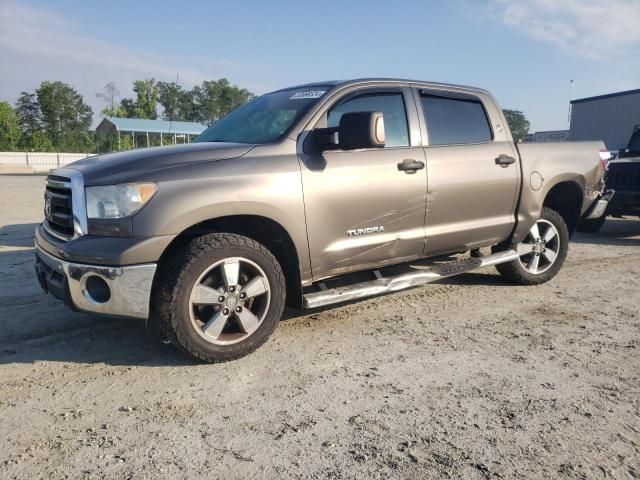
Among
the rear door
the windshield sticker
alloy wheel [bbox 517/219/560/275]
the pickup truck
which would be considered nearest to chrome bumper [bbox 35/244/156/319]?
the pickup truck

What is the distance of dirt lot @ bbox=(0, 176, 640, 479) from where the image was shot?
2363 millimetres

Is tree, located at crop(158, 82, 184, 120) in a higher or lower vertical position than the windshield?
higher

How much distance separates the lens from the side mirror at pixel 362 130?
356 centimetres

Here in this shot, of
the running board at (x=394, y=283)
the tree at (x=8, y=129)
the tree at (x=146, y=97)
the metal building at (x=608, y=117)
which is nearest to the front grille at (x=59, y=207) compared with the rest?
the running board at (x=394, y=283)

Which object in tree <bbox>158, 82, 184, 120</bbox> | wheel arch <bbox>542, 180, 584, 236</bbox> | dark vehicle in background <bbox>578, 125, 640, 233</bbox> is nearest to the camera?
wheel arch <bbox>542, 180, 584, 236</bbox>

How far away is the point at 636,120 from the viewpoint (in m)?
33.1

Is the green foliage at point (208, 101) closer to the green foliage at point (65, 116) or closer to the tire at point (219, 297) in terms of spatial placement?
the green foliage at point (65, 116)

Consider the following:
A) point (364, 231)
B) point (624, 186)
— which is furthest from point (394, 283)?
point (624, 186)

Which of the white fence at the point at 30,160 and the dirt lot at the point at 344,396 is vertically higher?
the white fence at the point at 30,160

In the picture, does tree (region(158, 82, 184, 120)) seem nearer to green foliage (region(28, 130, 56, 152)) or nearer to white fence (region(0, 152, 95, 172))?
green foliage (region(28, 130, 56, 152))

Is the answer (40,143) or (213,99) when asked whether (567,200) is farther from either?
(213,99)

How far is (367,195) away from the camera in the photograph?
3895 millimetres

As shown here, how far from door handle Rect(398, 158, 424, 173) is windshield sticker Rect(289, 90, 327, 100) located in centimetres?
84

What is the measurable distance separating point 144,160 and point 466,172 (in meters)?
2.74
